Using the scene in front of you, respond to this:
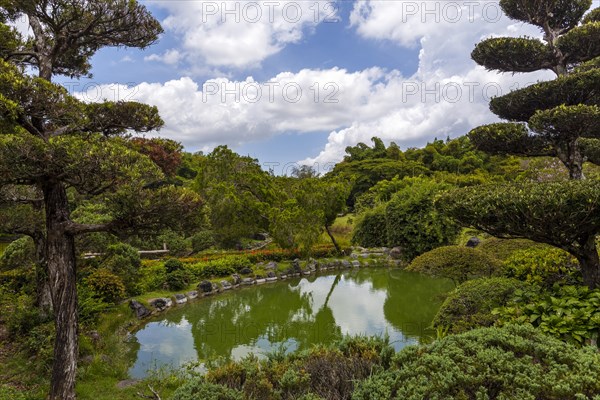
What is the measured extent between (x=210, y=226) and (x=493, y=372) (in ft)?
15.1

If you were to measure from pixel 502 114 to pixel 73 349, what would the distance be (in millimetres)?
8366

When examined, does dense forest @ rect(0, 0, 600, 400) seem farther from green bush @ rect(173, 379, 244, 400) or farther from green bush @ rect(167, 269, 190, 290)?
green bush @ rect(167, 269, 190, 290)

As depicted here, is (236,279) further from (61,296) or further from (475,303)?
(61,296)

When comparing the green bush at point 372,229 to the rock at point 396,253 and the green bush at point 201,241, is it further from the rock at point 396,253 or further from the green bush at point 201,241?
the green bush at point 201,241

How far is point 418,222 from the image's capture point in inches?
623

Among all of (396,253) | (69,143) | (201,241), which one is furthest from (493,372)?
(201,241)

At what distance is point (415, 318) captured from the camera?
9.65 metres

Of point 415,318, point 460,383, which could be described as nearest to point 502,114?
point 415,318

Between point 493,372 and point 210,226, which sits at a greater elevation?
point 210,226

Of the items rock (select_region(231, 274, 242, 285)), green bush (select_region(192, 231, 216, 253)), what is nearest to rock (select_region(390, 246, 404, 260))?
rock (select_region(231, 274, 242, 285))

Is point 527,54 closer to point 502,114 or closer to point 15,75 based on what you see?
point 502,114

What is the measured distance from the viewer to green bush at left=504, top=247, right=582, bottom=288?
22.3 ft

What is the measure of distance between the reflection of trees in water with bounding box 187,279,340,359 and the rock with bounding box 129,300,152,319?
46.3 inches

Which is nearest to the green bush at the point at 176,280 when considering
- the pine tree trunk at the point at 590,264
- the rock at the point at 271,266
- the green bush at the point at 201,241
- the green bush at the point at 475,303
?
the rock at the point at 271,266
